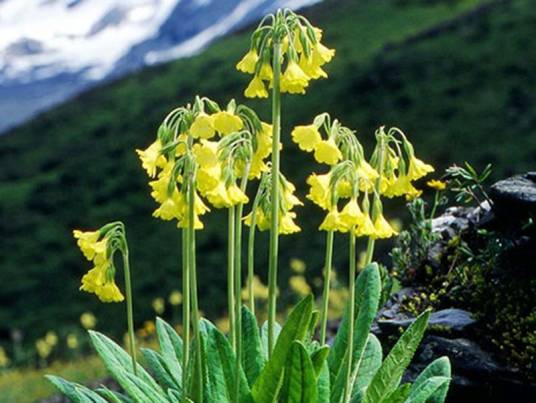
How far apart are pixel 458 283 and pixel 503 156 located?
31714mm

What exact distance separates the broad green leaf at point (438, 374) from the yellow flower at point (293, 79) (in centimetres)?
164

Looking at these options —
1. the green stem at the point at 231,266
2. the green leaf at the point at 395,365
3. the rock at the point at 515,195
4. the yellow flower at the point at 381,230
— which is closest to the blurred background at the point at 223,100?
the rock at the point at 515,195

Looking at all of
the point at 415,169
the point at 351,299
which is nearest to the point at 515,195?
the point at 415,169

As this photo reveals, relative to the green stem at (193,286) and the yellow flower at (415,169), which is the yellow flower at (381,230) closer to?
the yellow flower at (415,169)

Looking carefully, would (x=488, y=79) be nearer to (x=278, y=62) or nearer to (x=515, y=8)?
(x=515, y=8)

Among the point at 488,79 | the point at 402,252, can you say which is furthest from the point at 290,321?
the point at 488,79

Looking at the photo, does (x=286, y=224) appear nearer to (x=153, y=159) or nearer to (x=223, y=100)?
(x=153, y=159)

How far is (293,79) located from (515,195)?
7.43 feet

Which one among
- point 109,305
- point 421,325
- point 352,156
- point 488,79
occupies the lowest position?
point 109,305

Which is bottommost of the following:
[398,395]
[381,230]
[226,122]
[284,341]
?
[398,395]

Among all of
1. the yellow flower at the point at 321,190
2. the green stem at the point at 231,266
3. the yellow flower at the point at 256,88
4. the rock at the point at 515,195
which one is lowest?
the rock at the point at 515,195

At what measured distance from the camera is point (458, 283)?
6.00m

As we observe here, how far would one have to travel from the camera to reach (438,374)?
4.84m

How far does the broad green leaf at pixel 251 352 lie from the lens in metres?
4.71
